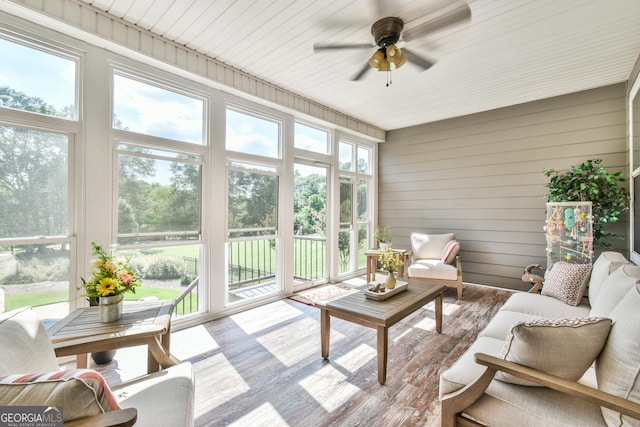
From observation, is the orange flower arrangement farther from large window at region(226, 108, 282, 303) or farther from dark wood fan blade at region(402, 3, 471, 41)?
dark wood fan blade at region(402, 3, 471, 41)

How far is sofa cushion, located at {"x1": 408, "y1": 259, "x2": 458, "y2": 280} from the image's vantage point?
13.7 ft

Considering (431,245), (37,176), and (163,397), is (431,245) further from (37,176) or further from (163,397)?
(37,176)

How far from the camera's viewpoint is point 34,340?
126 centimetres

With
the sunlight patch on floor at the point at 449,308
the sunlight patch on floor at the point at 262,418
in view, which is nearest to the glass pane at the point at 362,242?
the sunlight patch on floor at the point at 449,308

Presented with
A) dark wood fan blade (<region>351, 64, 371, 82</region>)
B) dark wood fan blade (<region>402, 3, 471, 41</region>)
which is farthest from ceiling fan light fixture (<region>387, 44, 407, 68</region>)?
dark wood fan blade (<region>351, 64, 371, 82</region>)

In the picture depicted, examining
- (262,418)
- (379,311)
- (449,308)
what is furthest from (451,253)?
(262,418)

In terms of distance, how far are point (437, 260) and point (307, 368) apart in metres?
3.13

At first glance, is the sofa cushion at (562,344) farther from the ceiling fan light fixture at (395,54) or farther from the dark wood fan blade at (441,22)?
the ceiling fan light fixture at (395,54)

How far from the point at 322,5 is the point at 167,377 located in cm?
277

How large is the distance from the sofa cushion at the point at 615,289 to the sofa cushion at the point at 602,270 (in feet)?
0.93

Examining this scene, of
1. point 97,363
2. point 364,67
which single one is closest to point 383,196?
point 364,67

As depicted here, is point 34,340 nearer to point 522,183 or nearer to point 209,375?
point 209,375

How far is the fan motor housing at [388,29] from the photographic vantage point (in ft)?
7.55

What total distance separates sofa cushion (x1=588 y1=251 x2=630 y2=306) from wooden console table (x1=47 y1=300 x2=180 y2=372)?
9.76ft
